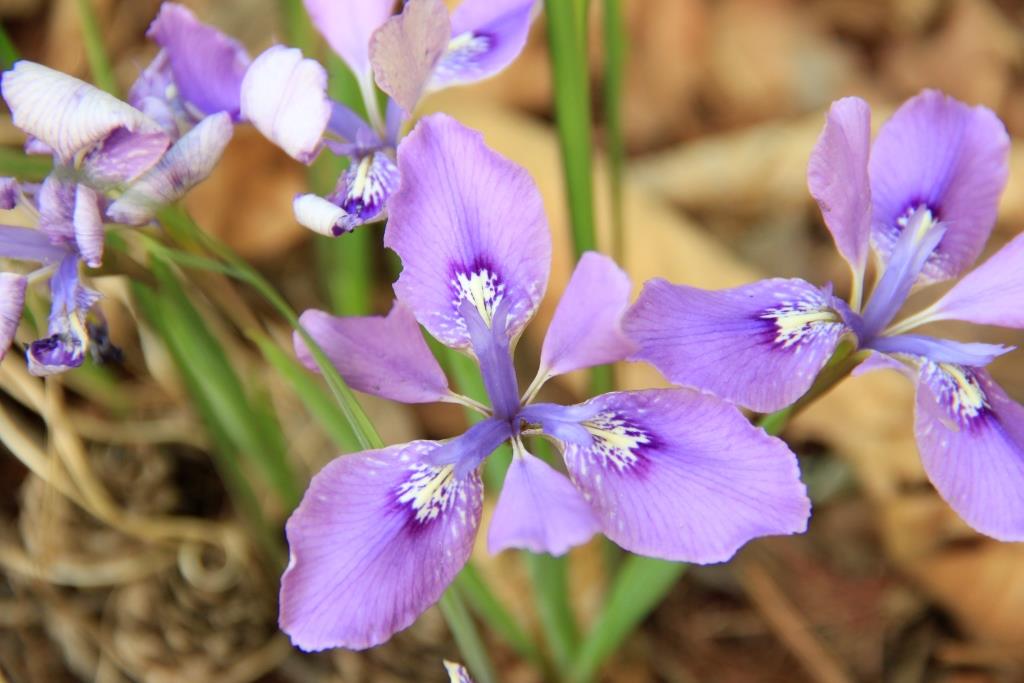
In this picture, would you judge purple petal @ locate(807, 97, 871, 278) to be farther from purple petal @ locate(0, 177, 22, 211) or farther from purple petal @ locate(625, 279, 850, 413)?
purple petal @ locate(0, 177, 22, 211)

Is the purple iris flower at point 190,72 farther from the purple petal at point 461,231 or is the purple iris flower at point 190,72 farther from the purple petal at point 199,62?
the purple petal at point 461,231

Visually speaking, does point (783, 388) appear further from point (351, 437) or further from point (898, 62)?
point (898, 62)

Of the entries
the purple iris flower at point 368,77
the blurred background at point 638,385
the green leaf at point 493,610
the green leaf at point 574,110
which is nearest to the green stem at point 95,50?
the blurred background at point 638,385

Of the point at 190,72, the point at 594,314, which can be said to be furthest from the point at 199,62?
the point at 594,314

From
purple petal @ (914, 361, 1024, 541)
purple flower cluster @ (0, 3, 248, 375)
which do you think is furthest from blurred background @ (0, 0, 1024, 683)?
purple petal @ (914, 361, 1024, 541)

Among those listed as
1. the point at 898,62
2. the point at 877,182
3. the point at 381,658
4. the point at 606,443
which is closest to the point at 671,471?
the point at 606,443
